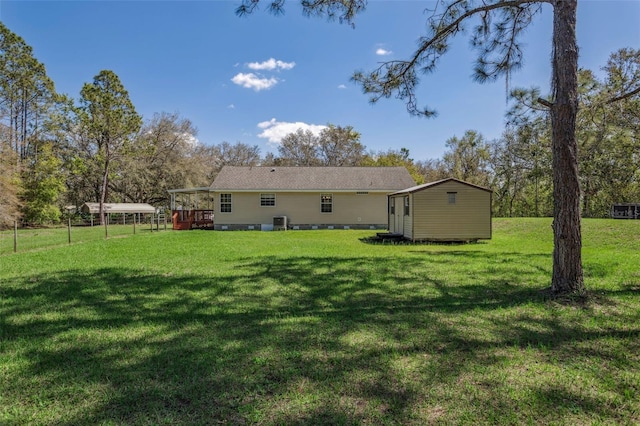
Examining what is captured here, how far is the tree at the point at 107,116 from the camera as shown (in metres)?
26.1

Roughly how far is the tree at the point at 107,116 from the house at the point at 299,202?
13.0m

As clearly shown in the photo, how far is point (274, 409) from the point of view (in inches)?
84.5

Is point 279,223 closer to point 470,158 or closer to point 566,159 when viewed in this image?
point 566,159

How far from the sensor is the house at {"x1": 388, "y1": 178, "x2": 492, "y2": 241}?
12.6 metres

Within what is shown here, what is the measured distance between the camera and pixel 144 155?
96.1 ft

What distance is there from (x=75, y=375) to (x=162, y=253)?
6.79 m

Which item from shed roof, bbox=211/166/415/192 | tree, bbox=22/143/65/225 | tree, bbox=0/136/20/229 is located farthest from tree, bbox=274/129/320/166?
tree, bbox=0/136/20/229

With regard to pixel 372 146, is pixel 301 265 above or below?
below

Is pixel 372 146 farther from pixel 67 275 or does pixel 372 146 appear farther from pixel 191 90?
pixel 67 275

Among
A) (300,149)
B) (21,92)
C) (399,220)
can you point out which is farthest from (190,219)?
(300,149)

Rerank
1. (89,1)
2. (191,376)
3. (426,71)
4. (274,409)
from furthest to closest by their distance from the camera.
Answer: (89,1)
(426,71)
(191,376)
(274,409)

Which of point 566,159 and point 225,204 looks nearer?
point 566,159

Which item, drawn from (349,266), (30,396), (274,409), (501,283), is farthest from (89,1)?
(501,283)

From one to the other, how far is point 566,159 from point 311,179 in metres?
16.1
